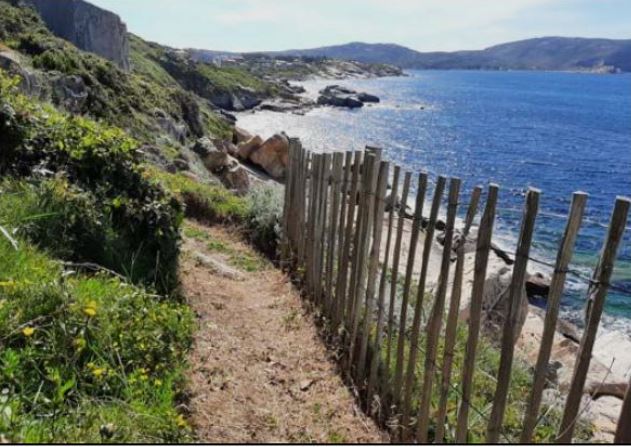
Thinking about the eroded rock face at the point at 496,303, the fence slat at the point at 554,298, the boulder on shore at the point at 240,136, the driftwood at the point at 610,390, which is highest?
the fence slat at the point at 554,298

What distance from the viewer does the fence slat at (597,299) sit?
94.0 inches

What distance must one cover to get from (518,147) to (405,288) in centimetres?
4530

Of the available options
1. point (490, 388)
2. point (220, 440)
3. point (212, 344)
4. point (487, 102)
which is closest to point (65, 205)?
point (212, 344)

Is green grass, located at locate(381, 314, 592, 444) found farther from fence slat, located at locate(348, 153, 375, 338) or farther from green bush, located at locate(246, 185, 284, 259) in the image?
green bush, located at locate(246, 185, 284, 259)

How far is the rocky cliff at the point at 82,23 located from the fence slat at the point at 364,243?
3201 centimetres

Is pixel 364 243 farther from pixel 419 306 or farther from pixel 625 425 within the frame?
pixel 625 425

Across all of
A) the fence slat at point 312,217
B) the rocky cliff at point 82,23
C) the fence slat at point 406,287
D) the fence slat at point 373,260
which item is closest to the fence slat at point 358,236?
the fence slat at point 373,260

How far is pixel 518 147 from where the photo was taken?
4609 cm

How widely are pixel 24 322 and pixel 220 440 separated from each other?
1411mm

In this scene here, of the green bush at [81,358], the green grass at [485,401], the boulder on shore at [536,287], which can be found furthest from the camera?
the boulder on shore at [536,287]

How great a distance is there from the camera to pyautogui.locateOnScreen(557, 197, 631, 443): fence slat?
Answer: 7.83 ft

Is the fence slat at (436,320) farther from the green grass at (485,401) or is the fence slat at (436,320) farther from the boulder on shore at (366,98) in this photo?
the boulder on shore at (366,98)

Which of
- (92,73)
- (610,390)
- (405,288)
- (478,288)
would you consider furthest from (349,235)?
(92,73)

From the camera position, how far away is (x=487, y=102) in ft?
297
